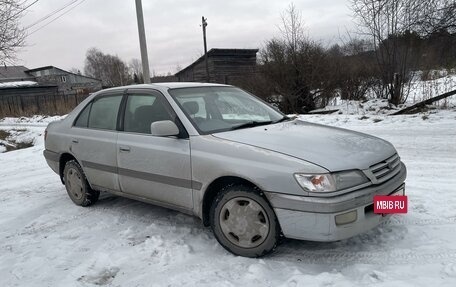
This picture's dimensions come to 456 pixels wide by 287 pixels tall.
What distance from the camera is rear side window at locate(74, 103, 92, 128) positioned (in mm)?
5264

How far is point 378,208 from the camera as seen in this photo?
127 inches

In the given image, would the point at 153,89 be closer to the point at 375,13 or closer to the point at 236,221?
the point at 236,221

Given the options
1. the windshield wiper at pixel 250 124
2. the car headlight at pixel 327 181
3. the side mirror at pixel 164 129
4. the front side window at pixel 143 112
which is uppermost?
the front side window at pixel 143 112

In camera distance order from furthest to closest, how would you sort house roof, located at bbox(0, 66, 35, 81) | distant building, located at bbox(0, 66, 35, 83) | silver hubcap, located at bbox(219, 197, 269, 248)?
house roof, located at bbox(0, 66, 35, 81) < distant building, located at bbox(0, 66, 35, 83) < silver hubcap, located at bbox(219, 197, 269, 248)

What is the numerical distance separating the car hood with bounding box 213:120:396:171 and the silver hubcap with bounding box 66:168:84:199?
2584 millimetres

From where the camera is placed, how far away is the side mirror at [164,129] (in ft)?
12.4

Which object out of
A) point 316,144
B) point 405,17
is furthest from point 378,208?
point 405,17

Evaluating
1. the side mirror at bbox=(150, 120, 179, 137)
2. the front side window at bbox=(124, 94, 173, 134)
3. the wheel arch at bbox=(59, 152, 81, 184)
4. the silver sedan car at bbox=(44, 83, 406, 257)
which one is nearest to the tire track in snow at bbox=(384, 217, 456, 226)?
the silver sedan car at bbox=(44, 83, 406, 257)

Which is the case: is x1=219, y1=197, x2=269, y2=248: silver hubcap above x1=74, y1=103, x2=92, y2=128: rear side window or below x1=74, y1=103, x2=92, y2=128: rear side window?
below

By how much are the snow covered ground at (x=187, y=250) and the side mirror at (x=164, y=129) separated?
3.66ft

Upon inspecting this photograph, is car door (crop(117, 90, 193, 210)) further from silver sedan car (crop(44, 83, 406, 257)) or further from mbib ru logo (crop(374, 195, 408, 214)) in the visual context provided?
mbib ru logo (crop(374, 195, 408, 214))

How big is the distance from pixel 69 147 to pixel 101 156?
84cm

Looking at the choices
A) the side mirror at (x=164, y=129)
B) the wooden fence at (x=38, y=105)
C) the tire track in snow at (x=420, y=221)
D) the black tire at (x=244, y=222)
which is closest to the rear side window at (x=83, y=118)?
the side mirror at (x=164, y=129)

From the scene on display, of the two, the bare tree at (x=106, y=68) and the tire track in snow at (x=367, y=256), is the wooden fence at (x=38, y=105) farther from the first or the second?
the bare tree at (x=106, y=68)
